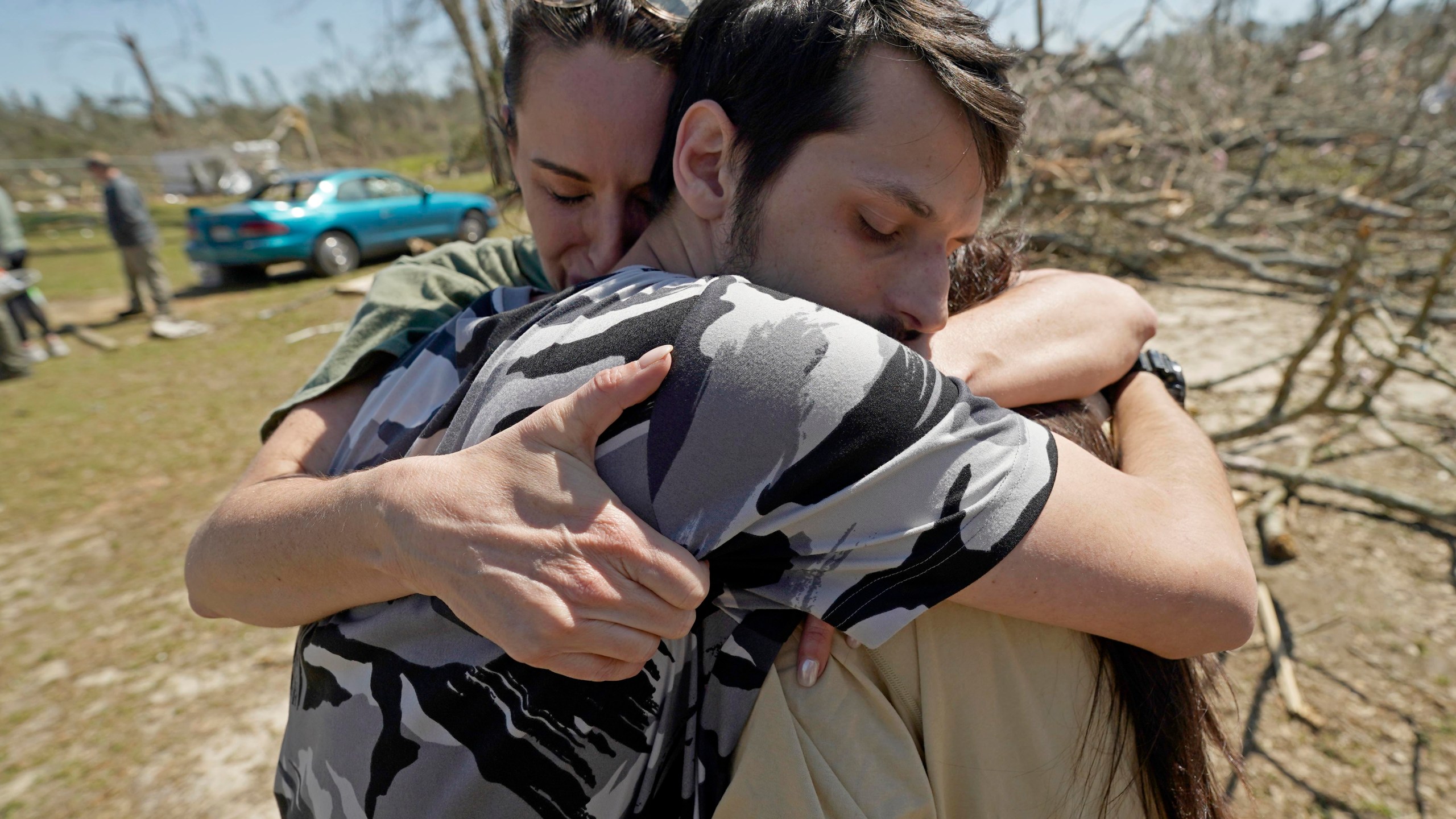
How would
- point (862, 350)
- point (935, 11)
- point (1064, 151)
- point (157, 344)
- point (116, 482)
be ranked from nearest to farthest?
point (862, 350)
point (935, 11)
point (116, 482)
point (1064, 151)
point (157, 344)

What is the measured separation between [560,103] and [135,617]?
387 centimetres

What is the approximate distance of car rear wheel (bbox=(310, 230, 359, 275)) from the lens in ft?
38.8

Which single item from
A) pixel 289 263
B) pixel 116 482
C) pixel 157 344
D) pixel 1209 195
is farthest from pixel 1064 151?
pixel 289 263

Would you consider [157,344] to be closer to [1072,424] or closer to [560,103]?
[560,103]

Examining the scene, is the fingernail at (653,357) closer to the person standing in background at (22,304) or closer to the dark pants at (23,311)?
the person standing in background at (22,304)

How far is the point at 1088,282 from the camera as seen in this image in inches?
60.1

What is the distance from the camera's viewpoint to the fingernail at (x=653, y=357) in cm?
85

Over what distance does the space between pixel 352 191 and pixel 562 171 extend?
41.2 feet

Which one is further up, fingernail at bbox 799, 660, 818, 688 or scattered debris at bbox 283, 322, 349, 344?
fingernail at bbox 799, 660, 818, 688

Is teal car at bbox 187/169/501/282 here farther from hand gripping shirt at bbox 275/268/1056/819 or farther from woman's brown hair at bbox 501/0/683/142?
hand gripping shirt at bbox 275/268/1056/819

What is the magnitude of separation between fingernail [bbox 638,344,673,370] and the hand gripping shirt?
0.02 meters

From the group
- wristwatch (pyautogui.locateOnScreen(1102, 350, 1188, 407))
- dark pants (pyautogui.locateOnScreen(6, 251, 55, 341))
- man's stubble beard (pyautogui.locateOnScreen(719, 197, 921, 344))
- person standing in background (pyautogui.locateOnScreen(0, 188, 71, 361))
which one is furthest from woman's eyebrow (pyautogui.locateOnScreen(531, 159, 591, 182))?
dark pants (pyautogui.locateOnScreen(6, 251, 55, 341))

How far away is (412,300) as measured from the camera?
61.5 inches

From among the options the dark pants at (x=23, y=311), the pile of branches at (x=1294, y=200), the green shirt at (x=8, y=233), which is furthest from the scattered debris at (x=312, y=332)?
the pile of branches at (x=1294, y=200)
